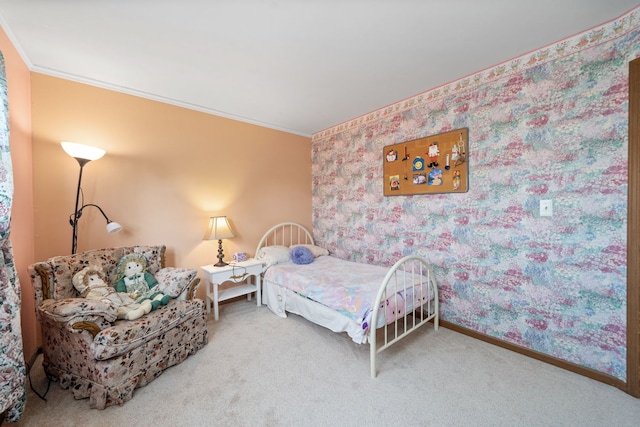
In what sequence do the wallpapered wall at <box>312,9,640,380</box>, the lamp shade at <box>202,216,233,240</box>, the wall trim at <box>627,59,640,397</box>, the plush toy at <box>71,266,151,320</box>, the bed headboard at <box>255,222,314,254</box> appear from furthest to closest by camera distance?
1. the bed headboard at <box>255,222,314,254</box>
2. the lamp shade at <box>202,216,233,240</box>
3. the plush toy at <box>71,266,151,320</box>
4. the wallpapered wall at <box>312,9,640,380</box>
5. the wall trim at <box>627,59,640,397</box>

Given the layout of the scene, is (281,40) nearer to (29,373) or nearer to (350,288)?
(350,288)

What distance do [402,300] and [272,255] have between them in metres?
1.79

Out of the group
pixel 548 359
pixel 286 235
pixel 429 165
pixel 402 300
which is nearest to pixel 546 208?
pixel 429 165

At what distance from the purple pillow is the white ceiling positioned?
1.93 metres

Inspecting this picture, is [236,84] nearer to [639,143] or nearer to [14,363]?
[14,363]

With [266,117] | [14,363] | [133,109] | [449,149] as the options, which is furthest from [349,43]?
[14,363]

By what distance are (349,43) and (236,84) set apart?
126 centimetres

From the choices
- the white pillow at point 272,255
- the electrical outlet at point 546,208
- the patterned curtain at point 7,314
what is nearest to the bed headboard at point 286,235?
the white pillow at point 272,255

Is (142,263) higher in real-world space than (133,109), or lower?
lower

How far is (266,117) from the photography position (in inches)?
139

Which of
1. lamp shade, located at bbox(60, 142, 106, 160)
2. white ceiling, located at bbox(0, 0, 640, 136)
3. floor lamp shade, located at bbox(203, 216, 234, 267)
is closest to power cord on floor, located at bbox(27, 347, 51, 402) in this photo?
floor lamp shade, located at bbox(203, 216, 234, 267)

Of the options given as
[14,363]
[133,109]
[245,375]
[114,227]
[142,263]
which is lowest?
[245,375]

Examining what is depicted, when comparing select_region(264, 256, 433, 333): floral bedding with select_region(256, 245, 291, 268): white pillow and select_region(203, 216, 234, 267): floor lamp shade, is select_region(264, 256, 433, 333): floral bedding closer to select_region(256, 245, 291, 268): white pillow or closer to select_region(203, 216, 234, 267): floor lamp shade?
select_region(256, 245, 291, 268): white pillow

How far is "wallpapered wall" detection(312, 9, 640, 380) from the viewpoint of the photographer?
5.93ft
